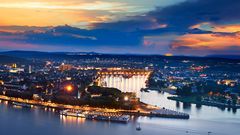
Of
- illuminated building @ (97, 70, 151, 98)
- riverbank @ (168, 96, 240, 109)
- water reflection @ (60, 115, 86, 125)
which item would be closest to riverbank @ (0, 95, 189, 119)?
water reflection @ (60, 115, 86, 125)

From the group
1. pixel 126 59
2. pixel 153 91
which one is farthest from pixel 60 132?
pixel 126 59

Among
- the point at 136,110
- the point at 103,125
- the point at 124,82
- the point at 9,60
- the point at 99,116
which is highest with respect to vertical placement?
the point at 9,60

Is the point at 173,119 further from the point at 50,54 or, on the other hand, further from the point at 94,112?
the point at 50,54

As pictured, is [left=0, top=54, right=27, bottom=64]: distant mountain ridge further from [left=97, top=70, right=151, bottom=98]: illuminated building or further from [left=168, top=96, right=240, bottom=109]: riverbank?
[left=168, top=96, right=240, bottom=109]: riverbank

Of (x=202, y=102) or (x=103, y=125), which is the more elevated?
(x=202, y=102)

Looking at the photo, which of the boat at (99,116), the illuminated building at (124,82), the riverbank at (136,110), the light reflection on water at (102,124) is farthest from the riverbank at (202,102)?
the boat at (99,116)

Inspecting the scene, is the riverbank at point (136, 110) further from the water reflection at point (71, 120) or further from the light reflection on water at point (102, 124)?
the water reflection at point (71, 120)

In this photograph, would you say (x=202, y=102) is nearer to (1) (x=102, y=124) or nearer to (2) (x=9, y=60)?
(1) (x=102, y=124)

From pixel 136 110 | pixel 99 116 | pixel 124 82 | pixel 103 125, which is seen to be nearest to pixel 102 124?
pixel 103 125

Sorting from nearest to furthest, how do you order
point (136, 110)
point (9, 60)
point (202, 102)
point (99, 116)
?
point (99, 116) < point (136, 110) < point (202, 102) < point (9, 60)
